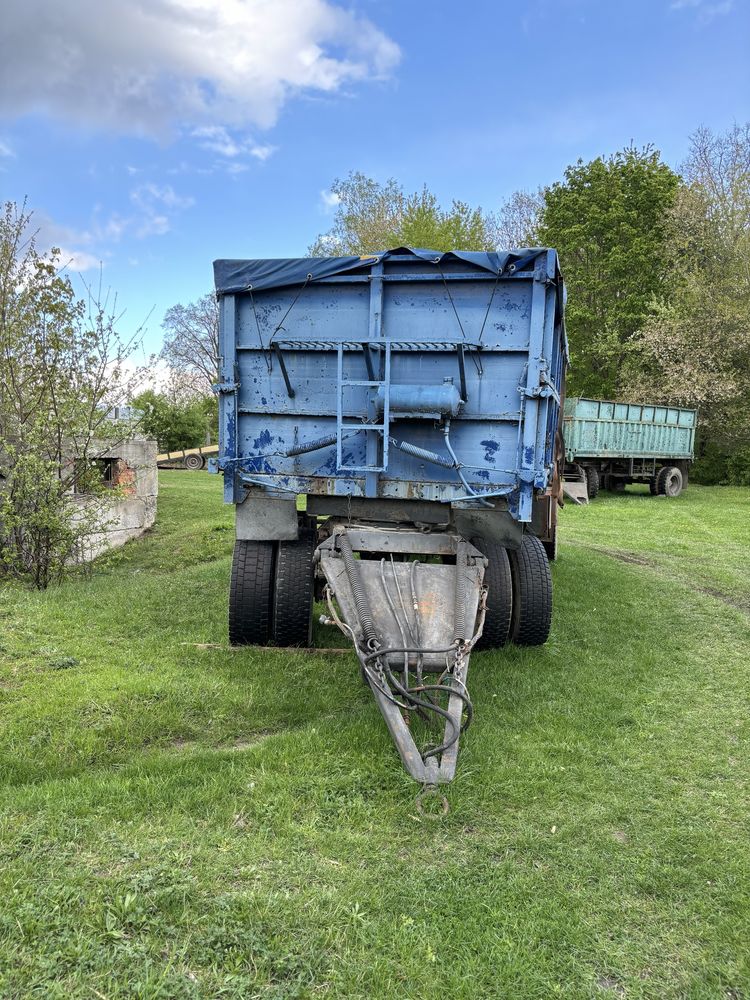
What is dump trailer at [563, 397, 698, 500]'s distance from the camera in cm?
1867

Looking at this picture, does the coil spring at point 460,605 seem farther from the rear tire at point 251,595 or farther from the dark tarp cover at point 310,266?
the dark tarp cover at point 310,266

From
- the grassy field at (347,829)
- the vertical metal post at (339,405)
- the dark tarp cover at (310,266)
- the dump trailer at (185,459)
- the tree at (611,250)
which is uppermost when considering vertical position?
the tree at (611,250)

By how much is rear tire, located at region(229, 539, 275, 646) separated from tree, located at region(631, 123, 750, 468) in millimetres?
20528

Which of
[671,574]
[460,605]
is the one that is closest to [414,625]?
[460,605]

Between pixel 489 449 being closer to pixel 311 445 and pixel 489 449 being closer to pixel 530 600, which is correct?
pixel 311 445

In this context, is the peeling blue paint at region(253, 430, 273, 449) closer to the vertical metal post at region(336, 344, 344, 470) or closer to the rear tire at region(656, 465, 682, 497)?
the vertical metal post at region(336, 344, 344, 470)

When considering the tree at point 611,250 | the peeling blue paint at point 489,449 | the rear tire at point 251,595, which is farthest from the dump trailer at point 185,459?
the peeling blue paint at point 489,449

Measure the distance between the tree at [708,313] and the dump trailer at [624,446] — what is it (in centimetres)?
204

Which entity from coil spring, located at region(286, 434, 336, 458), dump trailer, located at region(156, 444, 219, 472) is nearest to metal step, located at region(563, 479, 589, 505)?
coil spring, located at region(286, 434, 336, 458)

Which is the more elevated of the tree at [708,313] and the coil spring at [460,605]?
the tree at [708,313]

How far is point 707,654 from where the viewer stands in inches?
229

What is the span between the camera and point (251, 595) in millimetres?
5246

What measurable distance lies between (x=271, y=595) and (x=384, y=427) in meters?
1.66

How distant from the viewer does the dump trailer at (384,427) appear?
457 cm
